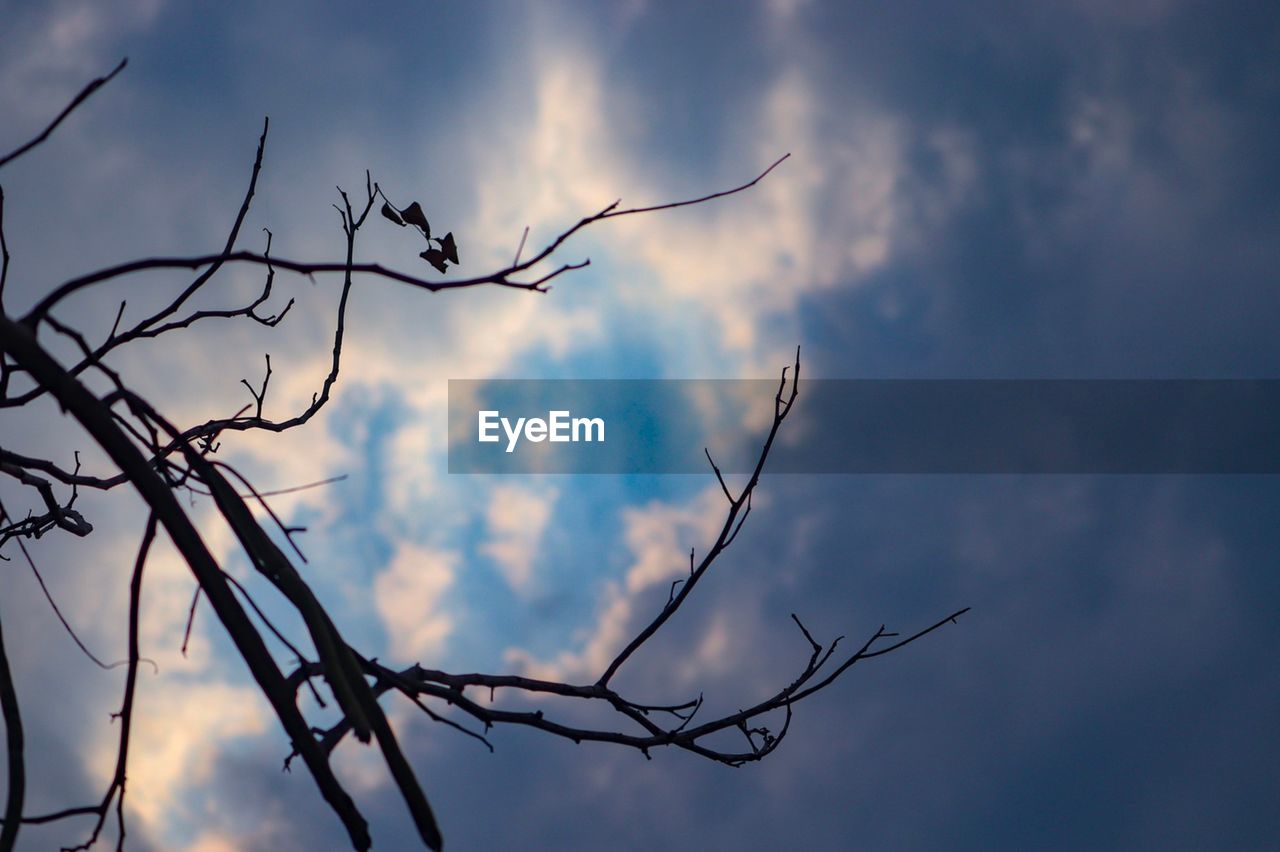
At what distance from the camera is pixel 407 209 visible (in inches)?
118

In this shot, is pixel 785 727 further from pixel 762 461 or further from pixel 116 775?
pixel 116 775

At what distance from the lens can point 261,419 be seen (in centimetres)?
496

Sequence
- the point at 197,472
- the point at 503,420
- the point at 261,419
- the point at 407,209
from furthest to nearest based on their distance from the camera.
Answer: the point at 503,420 → the point at 261,419 → the point at 407,209 → the point at 197,472

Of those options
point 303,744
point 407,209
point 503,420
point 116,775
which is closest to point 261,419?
point 407,209

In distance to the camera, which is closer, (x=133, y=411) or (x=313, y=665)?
(x=133, y=411)

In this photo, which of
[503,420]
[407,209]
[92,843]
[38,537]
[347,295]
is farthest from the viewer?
[503,420]

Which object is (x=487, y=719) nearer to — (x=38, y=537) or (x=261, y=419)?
(x=261, y=419)

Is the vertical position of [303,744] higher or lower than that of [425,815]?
higher

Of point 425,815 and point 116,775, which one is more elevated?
point 116,775

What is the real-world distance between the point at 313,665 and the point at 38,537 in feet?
12.7

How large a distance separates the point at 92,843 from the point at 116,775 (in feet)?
1.25

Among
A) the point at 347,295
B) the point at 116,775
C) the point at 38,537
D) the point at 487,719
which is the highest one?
the point at 38,537

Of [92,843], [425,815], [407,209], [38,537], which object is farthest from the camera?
[38,537]

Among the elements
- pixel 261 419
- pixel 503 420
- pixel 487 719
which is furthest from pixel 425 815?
pixel 503 420
